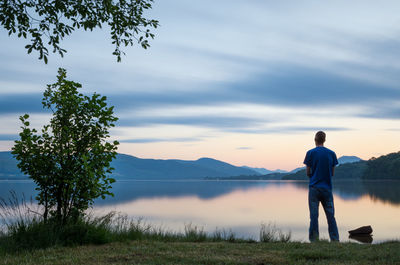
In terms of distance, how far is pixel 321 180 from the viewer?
8.98 metres

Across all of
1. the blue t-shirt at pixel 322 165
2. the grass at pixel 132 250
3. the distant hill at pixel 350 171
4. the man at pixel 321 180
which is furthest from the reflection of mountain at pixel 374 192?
the distant hill at pixel 350 171

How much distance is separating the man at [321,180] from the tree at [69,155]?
4461 millimetres

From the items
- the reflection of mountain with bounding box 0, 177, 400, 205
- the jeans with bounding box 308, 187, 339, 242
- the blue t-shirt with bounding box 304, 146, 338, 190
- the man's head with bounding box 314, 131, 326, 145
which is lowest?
the reflection of mountain with bounding box 0, 177, 400, 205

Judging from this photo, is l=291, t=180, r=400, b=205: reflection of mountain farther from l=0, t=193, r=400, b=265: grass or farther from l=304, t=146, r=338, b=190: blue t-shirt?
l=0, t=193, r=400, b=265: grass

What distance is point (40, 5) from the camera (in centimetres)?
855

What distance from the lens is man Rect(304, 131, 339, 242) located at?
8.95 m


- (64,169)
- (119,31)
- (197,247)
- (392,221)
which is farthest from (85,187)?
(392,221)

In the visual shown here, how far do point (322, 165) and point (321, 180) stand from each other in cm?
35

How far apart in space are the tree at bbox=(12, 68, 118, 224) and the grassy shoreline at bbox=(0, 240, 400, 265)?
Answer: 48.0 inches

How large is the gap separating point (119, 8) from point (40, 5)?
1812 mm

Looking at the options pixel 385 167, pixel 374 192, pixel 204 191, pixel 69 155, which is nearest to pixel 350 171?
pixel 385 167

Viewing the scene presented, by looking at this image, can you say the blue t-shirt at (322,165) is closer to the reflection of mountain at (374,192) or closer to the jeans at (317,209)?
the jeans at (317,209)

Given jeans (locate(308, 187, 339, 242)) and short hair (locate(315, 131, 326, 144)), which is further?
short hair (locate(315, 131, 326, 144))

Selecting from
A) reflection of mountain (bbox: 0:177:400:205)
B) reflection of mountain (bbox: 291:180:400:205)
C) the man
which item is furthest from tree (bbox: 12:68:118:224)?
reflection of mountain (bbox: 291:180:400:205)
